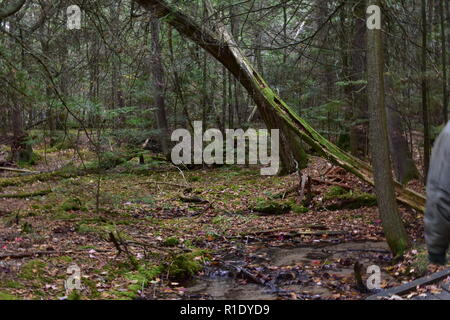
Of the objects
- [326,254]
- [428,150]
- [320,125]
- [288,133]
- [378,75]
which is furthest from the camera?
[320,125]

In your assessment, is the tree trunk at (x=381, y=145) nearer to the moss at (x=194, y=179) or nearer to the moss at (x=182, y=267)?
the moss at (x=182, y=267)

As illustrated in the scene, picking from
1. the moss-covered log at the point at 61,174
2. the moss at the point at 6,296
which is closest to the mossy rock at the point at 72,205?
the moss-covered log at the point at 61,174

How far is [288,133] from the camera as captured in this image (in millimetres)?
13891

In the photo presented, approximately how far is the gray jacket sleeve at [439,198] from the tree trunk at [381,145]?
476cm

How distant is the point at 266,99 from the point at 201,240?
16.8ft

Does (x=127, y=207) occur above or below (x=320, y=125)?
below

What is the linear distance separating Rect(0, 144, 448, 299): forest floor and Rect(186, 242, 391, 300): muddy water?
16mm

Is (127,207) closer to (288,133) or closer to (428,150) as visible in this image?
(288,133)

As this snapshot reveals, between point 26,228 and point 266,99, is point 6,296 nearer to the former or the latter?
point 26,228

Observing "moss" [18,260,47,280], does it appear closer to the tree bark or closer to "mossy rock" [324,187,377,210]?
the tree bark

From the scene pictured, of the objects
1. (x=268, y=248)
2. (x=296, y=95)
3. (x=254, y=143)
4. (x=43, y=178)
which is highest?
(x=296, y=95)
